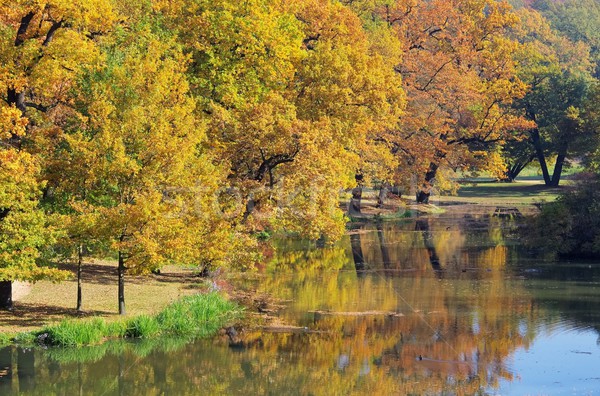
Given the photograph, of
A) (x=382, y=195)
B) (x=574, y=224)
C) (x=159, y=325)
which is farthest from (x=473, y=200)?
(x=159, y=325)

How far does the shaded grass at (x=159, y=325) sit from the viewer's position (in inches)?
961

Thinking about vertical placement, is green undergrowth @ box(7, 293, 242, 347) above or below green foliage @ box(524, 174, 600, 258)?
below

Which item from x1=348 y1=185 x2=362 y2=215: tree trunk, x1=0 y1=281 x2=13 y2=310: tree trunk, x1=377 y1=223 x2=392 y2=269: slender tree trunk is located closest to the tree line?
x1=0 y1=281 x2=13 y2=310: tree trunk

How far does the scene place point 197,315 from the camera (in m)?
28.4

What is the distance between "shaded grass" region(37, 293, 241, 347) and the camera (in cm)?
2442

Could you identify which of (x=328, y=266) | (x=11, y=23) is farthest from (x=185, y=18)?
(x=328, y=266)

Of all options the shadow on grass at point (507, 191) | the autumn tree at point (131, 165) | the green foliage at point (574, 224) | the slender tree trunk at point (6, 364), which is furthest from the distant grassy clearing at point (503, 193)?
the slender tree trunk at point (6, 364)

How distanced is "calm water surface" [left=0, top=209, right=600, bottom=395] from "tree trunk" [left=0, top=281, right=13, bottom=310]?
15.0ft

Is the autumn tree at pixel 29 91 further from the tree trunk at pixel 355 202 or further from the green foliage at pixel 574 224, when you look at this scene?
the tree trunk at pixel 355 202

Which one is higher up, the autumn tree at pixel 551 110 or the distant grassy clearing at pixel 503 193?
the autumn tree at pixel 551 110

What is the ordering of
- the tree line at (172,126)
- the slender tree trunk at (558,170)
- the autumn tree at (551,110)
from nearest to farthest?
the tree line at (172,126)
the autumn tree at (551,110)
the slender tree trunk at (558,170)

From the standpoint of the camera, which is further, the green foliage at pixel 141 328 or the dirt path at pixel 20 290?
the dirt path at pixel 20 290

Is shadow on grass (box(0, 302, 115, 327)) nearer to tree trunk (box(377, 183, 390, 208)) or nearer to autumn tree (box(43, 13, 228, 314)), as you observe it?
autumn tree (box(43, 13, 228, 314))

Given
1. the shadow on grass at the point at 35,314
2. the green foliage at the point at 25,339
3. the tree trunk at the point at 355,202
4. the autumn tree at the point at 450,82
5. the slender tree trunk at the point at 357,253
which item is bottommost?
the green foliage at the point at 25,339
